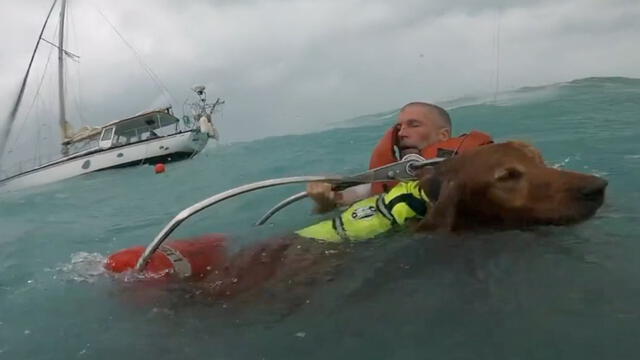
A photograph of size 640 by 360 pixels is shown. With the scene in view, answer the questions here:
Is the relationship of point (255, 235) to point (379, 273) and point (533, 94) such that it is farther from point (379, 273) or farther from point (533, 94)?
point (533, 94)

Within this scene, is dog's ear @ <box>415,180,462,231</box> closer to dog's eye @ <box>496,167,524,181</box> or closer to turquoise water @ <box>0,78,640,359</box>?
turquoise water @ <box>0,78,640,359</box>

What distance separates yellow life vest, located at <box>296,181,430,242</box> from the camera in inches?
175

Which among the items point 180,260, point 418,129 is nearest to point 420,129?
point 418,129

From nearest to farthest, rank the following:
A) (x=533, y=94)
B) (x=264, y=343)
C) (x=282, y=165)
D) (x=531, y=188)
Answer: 1. (x=264, y=343)
2. (x=531, y=188)
3. (x=282, y=165)
4. (x=533, y=94)

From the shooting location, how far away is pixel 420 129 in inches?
216

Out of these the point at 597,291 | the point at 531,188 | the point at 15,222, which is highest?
the point at 531,188

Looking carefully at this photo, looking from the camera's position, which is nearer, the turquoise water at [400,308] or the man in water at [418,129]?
the turquoise water at [400,308]

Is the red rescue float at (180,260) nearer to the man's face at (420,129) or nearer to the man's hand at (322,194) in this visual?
the man's hand at (322,194)

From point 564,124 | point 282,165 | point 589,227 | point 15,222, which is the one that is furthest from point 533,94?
point 589,227

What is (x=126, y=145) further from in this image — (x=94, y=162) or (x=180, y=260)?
(x=180, y=260)

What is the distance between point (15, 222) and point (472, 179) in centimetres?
1110

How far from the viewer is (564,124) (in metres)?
14.0

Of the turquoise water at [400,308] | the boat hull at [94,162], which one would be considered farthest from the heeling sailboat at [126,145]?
the turquoise water at [400,308]

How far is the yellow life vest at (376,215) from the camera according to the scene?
4434 mm
